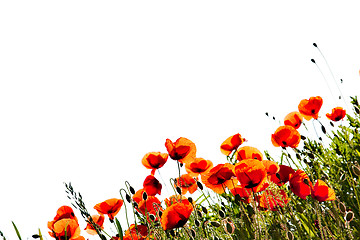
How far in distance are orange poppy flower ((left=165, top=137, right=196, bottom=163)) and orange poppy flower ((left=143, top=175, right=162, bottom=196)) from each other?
0.25m

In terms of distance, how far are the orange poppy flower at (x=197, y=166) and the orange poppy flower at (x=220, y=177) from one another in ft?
1.18

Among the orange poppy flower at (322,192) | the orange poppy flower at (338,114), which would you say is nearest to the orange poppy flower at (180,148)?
the orange poppy flower at (322,192)

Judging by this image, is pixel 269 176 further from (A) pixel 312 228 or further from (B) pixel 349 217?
(B) pixel 349 217

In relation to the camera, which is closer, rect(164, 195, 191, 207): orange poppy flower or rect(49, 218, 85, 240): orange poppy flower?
rect(49, 218, 85, 240): orange poppy flower

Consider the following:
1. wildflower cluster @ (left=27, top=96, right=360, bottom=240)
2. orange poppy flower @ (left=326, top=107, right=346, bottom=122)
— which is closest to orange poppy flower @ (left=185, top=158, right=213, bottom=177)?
wildflower cluster @ (left=27, top=96, right=360, bottom=240)

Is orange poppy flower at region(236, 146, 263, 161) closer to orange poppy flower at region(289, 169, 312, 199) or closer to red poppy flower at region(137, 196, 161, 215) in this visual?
orange poppy flower at region(289, 169, 312, 199)

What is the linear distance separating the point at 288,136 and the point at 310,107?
0.98m

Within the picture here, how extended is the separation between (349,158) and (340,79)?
0.91 metres

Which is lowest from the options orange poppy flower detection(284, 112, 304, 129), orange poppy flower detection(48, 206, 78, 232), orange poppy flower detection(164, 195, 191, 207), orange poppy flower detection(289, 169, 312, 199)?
orange poppy flower detection(289, 169, 312, 199)

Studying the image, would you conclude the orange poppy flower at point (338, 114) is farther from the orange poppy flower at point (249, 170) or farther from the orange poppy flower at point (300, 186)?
the orange poppy flower at point (249, 170)

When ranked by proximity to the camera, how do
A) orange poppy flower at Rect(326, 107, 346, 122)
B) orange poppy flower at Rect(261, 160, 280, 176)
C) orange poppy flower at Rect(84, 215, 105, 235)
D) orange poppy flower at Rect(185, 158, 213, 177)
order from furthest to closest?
1. orange poppy flower at Rect(326, 107, 346, 122)
2. orange poppy flower at Rect(185, 158, 213, 177)
3. orange poppy flower at Rect(84, 215, 105, 235)
4. orange poppy flower at Rect(261, 160, 280, 176)

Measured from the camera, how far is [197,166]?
118 inches

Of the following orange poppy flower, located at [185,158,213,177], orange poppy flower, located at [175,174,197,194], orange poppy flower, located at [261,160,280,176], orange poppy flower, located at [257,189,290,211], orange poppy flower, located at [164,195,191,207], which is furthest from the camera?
orange poppy flower, located at [175,174,197,194]

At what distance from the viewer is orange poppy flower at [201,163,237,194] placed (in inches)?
97.0
